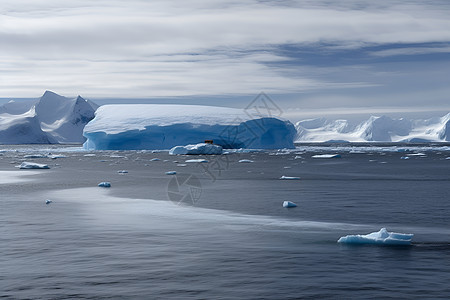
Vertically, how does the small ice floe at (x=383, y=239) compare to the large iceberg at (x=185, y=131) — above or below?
above

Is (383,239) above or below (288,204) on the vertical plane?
above

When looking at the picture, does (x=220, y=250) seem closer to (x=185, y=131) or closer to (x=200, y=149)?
(x=200, y=149)

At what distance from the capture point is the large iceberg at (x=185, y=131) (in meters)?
72.0

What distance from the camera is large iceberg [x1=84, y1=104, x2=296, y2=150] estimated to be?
72000 millimetres

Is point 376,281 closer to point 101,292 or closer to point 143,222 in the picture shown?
point 101,292

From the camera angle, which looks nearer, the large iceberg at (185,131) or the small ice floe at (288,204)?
the small ice floe at (288,204)

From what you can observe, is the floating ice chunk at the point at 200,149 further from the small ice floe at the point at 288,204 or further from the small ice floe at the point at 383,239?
the small ice floe at the point at 383,239

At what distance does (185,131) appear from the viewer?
72188 mm

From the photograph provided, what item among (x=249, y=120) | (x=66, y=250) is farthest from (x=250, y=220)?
(x=249, y=120)

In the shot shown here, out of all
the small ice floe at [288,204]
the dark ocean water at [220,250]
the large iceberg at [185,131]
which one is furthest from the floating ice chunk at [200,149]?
the small ice floe at [288,204]

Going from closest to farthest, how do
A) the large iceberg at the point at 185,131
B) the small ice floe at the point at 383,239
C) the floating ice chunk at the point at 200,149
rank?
1. the small ice floe at the point at 383,239
2. the floating ice chunk at the point at 200,149
3. the large iceberg at the point at 185,131

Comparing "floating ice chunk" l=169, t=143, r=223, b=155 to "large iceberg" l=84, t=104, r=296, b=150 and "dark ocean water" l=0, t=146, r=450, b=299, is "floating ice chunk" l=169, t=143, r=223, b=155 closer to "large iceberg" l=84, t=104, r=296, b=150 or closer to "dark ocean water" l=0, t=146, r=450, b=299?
"large iceberg" l=84, t=104, r=296, b=150

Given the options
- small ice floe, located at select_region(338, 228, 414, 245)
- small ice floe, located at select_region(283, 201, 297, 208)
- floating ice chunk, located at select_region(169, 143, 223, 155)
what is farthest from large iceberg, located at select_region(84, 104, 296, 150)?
small ice floe, located at select_region(338, 228, 414, 245)

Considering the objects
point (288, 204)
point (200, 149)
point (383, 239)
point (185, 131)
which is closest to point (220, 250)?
point (383, 239)
